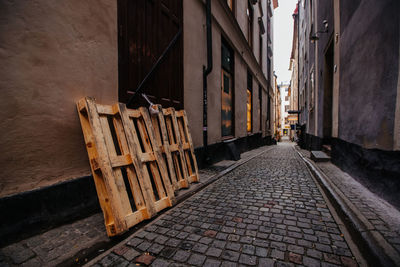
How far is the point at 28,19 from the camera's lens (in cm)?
216

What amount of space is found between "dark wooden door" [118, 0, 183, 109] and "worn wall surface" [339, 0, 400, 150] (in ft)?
12.7

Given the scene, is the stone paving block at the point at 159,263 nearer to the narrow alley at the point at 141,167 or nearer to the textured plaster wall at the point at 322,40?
the narrow alley at the point at 141,167

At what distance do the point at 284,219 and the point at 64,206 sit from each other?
→ 2.93 m

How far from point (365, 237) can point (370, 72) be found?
9.60 feet

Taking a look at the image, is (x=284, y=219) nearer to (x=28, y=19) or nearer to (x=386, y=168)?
(x=386, y=168)

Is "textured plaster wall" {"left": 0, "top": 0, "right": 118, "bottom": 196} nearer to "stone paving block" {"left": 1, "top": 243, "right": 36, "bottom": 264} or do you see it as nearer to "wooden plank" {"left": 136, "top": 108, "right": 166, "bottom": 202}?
"stone paving block" {"left": 1, "top": 243, "right": 36, "bottom": 264}

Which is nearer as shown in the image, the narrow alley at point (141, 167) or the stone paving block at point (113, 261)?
the stone paving block at point (113, 261)

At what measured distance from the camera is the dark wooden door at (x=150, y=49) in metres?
3.36

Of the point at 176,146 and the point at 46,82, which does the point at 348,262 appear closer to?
the point at 176,146

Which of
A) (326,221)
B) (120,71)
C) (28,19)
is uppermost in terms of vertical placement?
(28,19)

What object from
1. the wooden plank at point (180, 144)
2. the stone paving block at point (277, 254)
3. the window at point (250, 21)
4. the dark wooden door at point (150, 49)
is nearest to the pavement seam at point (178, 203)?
the wooden plank at point (180, 144)

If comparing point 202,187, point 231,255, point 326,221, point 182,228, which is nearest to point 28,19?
point 182,228

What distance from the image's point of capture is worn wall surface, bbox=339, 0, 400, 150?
277 centimetres

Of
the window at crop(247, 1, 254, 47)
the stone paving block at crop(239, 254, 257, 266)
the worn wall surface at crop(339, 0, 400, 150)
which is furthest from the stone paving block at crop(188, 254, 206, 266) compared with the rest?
the window at crop(247, 1, 254, 47)
